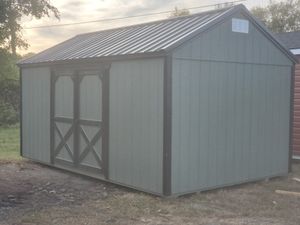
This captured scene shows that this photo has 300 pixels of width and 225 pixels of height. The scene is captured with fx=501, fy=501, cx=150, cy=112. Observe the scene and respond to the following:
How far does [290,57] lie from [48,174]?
16.5 feet

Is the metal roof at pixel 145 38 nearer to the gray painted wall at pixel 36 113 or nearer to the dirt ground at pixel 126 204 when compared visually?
the gray painted wall at pixel 36 113

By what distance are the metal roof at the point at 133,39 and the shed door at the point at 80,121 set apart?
0.42 m

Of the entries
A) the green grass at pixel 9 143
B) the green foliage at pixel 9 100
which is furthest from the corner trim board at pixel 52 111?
the green foliage at pixel 9 100

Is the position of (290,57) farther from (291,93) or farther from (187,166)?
(187,166)

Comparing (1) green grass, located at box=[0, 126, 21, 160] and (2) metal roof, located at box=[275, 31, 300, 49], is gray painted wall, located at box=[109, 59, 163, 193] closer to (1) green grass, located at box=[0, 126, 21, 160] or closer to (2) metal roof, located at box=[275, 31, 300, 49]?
(1) green grass, located at box=[0, 126, 21, 160]

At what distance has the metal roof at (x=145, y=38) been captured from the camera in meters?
7.59

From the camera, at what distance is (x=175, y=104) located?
24.1 feet

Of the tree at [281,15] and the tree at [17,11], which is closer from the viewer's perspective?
the tree at [17,11]

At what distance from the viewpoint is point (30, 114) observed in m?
10.8

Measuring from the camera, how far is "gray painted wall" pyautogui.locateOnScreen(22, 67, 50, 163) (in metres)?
10.2

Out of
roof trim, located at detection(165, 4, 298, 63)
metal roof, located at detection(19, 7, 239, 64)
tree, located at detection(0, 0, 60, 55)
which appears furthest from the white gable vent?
tree, located at detection(0, 0, 60, 55)

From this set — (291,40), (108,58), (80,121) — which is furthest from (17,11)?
(291,40)

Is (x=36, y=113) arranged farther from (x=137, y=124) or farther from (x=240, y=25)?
(x=240, y=25)

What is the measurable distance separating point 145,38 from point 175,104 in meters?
1.55
